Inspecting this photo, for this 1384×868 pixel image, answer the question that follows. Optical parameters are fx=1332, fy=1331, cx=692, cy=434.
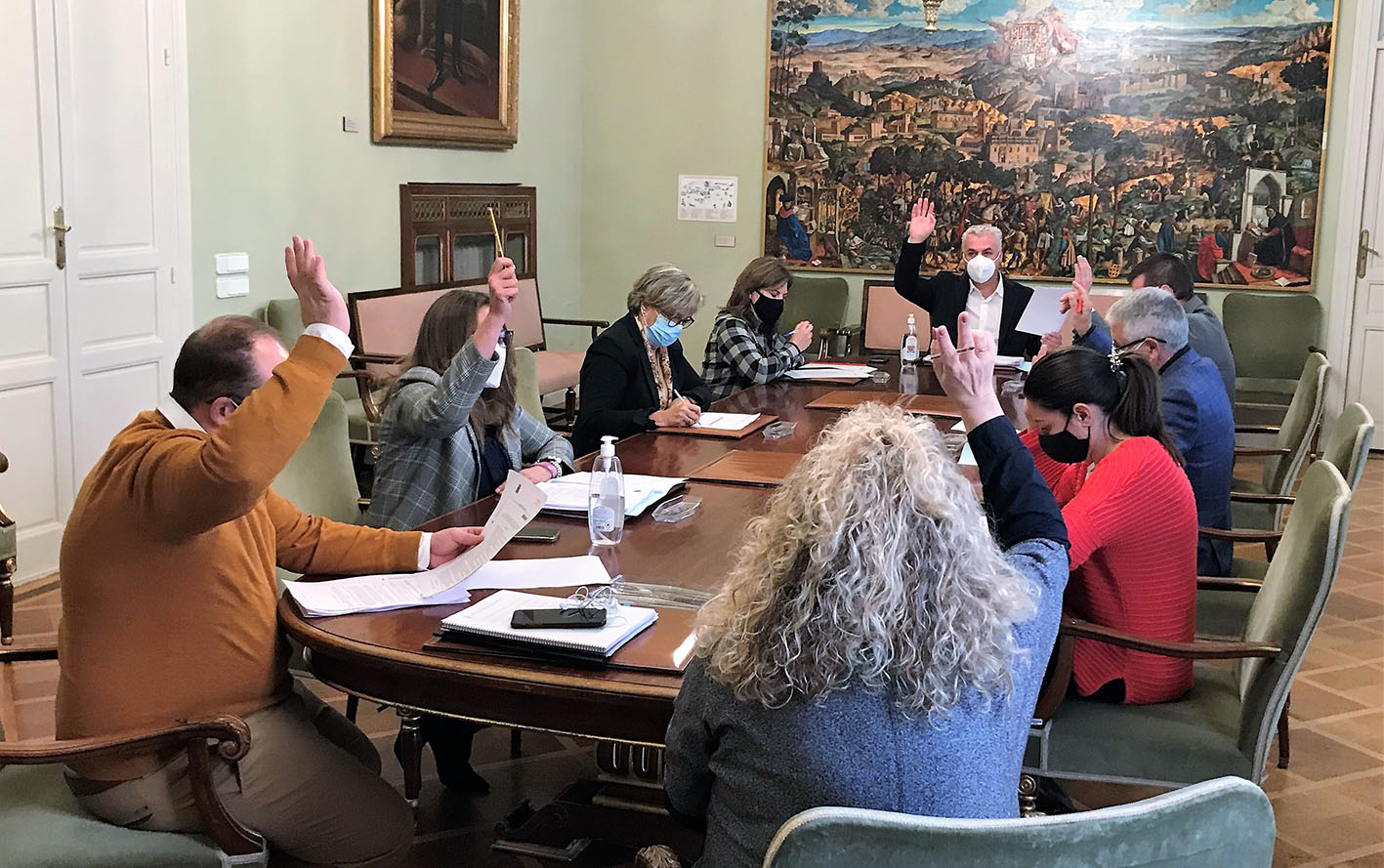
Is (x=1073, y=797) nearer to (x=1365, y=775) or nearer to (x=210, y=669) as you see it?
(x=1365, y=775)

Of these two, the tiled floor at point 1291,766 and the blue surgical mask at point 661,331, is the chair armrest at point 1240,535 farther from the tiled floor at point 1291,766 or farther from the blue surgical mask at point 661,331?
the blue surgical mask at point 661,331

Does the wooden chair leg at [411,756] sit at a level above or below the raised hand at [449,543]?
below

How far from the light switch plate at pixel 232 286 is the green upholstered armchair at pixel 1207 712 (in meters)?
4.50

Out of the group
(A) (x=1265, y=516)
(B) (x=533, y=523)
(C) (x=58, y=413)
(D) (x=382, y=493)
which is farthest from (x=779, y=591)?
(C) (x=58, y=413)

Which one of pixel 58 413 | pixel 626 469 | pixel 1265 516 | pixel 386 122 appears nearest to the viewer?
pixel 626 469

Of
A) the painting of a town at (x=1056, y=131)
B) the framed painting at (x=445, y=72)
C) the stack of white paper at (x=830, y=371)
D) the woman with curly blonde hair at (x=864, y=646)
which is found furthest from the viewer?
the painting of a town at (x=1056, y=131)

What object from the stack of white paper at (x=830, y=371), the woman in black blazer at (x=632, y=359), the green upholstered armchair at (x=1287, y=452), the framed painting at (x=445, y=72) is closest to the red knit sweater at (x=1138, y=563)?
the green upholstered armchair at (x=1287, y=452)

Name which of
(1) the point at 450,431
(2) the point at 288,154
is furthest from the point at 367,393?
(1) the point at 450,431

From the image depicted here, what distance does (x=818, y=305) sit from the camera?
8.93 m

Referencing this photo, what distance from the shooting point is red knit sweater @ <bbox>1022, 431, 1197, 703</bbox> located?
2805mm

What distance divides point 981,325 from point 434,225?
10.7 ft

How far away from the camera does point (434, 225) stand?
7.64 metres

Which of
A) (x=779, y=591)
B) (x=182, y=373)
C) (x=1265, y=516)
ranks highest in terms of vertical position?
(x=182, y=373)

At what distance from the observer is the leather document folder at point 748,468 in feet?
11.7
